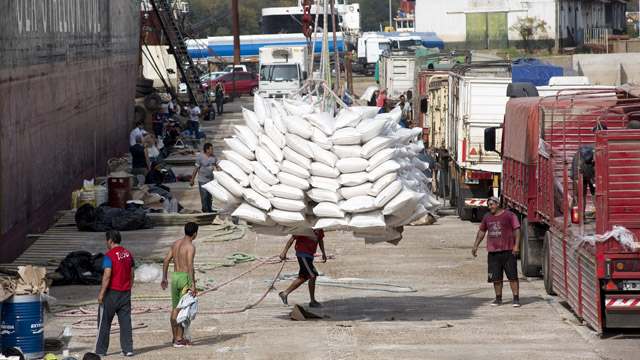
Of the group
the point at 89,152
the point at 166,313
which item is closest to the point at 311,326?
the point at 166,313

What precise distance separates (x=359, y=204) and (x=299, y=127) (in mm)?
1239

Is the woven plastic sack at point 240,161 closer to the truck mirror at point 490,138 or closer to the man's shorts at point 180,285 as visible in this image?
the man's shorts at point 180,285

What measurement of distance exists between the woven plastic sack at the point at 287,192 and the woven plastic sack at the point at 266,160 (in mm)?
228

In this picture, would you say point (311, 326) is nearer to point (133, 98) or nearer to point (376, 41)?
point (133, 98)

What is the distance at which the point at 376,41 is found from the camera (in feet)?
316

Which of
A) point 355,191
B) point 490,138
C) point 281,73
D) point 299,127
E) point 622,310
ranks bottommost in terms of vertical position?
point 622,310

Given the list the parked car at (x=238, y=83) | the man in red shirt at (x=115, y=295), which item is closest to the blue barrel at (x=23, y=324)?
the man in red shirt at (x=115, y=295)

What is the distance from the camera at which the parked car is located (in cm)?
8100

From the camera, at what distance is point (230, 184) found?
53.5ft

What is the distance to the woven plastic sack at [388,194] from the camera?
1594 cm

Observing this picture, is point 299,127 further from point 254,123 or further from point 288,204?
point 288,204

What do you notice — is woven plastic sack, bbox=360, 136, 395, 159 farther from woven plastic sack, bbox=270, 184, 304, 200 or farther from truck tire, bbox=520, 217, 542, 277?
truck tire, bbox=520, 217, 542, 277

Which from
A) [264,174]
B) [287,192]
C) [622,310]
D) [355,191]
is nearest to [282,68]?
[264,174]

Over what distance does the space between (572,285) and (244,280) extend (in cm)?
626
